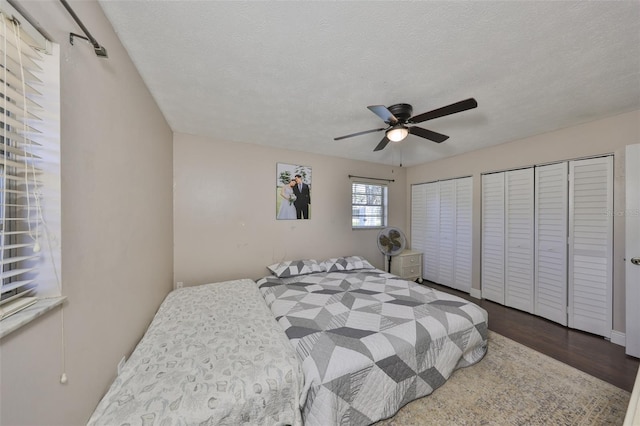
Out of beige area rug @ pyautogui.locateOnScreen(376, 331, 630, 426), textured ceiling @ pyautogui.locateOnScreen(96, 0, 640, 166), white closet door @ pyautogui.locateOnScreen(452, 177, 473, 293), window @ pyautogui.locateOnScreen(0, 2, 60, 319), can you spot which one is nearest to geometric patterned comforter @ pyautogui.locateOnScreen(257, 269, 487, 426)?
beige area rug @ pyautogui.locateOnScreen(376, 331, 630, 426)

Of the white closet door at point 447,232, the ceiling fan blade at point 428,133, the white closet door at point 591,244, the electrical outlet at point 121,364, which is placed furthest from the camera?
the white closet door at point 447,232

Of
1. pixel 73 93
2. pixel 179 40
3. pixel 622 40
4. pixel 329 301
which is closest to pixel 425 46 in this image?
pixel 622 40

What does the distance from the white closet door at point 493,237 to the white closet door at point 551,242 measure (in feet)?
1.26

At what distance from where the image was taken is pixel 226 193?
294 centimetres

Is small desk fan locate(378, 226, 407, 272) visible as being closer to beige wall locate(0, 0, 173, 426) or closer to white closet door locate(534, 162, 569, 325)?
white closet door locate(534, 162, 569, 325)

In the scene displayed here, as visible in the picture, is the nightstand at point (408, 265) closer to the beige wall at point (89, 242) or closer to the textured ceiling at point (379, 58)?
the textured ceiling at point (379, 58)

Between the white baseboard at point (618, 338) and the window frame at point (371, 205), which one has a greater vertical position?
the window frame at point (371, 205)

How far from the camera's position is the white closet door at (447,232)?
3.75 meters

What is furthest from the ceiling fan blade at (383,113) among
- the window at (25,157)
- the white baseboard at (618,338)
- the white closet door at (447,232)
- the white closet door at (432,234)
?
the white baseboard at (618,338)

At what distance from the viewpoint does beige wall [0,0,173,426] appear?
71 centimetres

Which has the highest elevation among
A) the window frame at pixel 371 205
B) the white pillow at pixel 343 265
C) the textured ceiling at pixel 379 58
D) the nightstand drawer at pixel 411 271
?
the textured ceiling at pixel 379 58

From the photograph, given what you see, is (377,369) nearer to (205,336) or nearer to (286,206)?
(205,336)

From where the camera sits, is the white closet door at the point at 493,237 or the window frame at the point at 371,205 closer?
the white closet door at the point at 493,237

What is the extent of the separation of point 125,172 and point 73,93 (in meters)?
0.55
